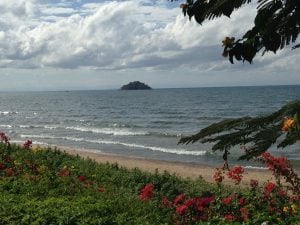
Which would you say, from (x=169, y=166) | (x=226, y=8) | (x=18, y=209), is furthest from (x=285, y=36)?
(x=169, y=166)

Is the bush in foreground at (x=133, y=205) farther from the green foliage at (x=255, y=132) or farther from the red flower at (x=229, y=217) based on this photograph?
the green foliage at (x=255, y=132)

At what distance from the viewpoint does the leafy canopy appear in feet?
6.50

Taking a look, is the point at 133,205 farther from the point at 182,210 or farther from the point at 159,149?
the point at 159,149

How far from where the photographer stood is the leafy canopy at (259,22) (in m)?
1.98

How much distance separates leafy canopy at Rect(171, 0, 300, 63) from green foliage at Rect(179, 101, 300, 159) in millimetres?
276

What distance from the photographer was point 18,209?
663 centimetres

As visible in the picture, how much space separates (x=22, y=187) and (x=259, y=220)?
468 cm

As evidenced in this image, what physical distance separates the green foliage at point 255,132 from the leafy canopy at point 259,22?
28 centimetres

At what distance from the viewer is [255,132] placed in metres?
1.94

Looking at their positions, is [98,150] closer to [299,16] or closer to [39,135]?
[39,135]

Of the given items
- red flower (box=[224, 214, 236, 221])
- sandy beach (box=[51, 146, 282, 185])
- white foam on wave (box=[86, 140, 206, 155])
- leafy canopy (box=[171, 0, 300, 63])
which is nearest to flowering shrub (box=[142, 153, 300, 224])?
red flower (box=[224, 214, 236, 221])

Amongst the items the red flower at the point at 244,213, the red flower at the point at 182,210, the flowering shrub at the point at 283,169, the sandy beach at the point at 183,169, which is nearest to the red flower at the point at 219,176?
the red flower at the point at 244,213

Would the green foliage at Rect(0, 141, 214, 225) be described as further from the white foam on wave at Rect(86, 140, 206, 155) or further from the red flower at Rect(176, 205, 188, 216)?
the white foam on wave at Rect(86, 140, 206, 155)

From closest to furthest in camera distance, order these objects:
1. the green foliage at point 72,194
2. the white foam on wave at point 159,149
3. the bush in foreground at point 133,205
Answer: the bush in foreground at point 133,205, the green foliage at point 72,194, the white foam on wave at point 159,149
